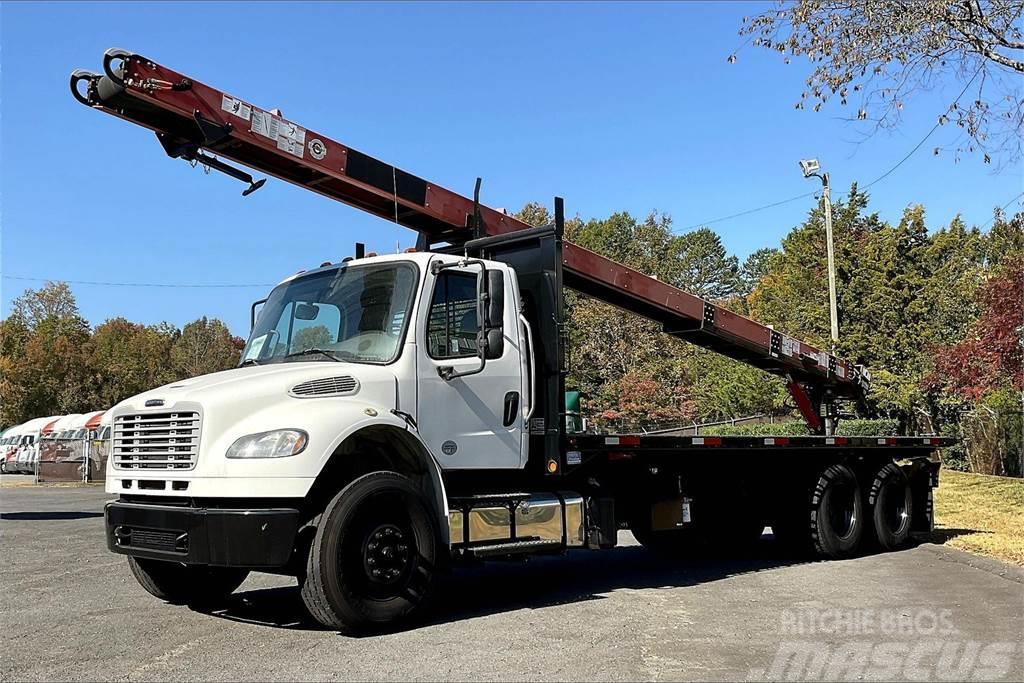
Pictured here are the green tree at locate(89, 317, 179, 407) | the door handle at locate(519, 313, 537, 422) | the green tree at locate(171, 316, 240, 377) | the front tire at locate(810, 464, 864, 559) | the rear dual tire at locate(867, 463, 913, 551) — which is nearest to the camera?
the door handle at locate(519, 313, 537, 422)

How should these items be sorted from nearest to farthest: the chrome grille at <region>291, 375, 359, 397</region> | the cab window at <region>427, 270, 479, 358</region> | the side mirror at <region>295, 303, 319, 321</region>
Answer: the chrome grille at <region>291, 375, 359, 397</region>
the cab window at <region>427, 270, 479, 358</region>
the side mirror at <region>295, 303, 319, 321</region>

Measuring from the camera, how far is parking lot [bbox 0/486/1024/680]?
5.73 m

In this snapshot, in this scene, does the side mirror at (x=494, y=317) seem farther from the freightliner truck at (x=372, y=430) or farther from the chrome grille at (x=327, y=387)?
the chrome grille at (x=327, y=387)

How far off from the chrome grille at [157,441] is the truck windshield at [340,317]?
3.94 ft

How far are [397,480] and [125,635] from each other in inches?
86.0

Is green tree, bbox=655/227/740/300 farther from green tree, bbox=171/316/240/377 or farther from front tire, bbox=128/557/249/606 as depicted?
front tire, bbox=128/557/249/606

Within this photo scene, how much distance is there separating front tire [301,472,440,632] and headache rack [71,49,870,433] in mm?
2781

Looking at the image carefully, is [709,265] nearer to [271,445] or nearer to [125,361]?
[125,361]

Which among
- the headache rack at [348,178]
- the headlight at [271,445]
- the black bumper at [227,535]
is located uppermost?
the headache rack at [348,178]

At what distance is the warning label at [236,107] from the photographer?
25.2ft

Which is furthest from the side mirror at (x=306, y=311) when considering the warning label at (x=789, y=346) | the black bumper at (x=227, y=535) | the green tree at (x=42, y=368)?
the green tree at (x=42, y=368)

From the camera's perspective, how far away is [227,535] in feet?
20.5

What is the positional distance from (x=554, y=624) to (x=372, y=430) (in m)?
1.96

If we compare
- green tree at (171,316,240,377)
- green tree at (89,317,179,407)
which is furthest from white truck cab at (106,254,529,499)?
green tree at (171,316,240,377)
